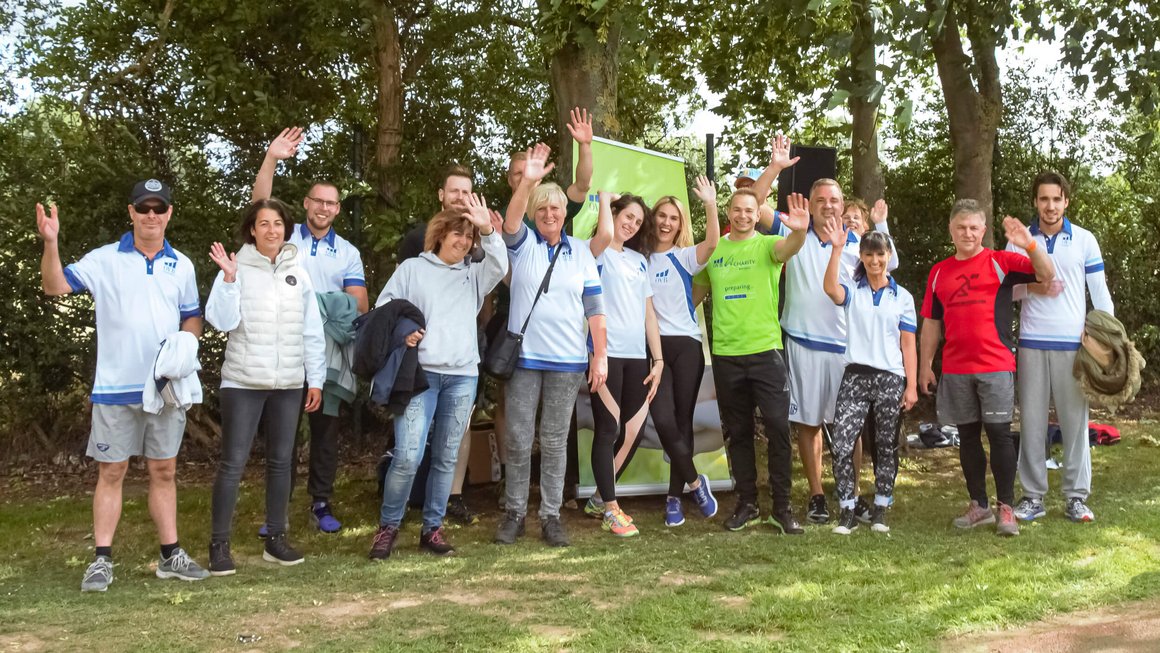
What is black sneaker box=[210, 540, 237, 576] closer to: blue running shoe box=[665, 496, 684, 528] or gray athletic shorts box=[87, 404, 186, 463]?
gray athletic shorts box=[87, 404, 186, 463]

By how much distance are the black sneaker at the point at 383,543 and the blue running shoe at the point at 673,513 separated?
1550 millimetres

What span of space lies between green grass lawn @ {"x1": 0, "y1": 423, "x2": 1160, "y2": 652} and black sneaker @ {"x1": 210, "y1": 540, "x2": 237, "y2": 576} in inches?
2.7

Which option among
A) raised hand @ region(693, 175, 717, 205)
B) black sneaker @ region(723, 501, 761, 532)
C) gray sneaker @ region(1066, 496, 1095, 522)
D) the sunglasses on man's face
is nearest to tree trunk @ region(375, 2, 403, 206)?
raised hand @ region(693, 175, 717, 205)

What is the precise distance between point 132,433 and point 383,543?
49.0 inches

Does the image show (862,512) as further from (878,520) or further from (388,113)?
(388,113)

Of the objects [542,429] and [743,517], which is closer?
[542,429]

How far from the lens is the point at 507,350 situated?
4.88 meters

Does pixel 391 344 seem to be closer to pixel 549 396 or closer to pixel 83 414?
pixel 549 396

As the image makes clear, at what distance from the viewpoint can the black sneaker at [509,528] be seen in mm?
5090

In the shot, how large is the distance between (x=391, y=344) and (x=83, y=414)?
4.17m

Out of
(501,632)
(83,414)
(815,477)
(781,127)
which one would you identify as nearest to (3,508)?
(83,414)

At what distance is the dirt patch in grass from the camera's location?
336cm

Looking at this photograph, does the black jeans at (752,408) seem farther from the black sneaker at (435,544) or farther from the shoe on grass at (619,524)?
the black sneaker at (435,544)

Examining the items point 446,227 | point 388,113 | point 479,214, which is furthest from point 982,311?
point 388,113
